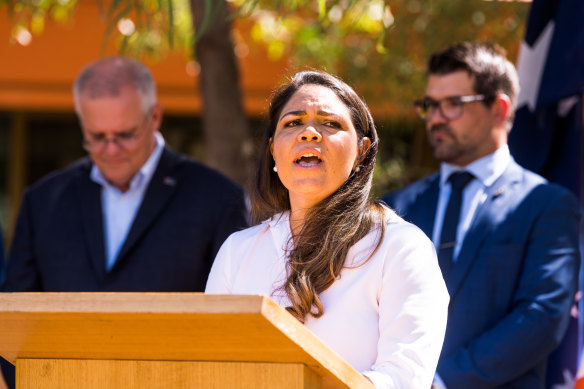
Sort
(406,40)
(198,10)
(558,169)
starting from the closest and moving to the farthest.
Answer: (558,169) < (198,10) < (406,40)

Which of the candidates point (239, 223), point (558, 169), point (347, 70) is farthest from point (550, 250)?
point (347, 70)

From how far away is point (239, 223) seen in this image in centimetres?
402

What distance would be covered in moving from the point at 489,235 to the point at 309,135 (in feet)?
4.65

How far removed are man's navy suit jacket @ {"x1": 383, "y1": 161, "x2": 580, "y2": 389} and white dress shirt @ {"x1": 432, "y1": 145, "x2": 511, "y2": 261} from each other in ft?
0.20

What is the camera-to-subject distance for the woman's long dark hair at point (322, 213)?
92.4 inches

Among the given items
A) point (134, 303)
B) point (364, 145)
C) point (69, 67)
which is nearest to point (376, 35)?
point (364, 145)

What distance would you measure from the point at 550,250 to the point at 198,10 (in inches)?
111

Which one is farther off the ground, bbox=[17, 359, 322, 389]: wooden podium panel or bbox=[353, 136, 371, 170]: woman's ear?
bbox=[353, 136, 371, 170]: woman's ear

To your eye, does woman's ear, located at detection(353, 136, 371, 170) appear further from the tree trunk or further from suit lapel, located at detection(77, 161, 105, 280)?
the tree trunk

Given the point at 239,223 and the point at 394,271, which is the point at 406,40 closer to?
the point at 239,223

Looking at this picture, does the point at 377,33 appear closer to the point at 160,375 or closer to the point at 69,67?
the point at 160,375

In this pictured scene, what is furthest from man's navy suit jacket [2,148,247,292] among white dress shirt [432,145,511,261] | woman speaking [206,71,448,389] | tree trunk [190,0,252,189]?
tree trunk [190,0,252,189]

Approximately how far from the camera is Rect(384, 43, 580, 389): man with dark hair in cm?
343

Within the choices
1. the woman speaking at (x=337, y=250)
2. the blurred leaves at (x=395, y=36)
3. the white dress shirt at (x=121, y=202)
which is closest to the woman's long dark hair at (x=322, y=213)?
the woman speaking at (x=337, y=250)
